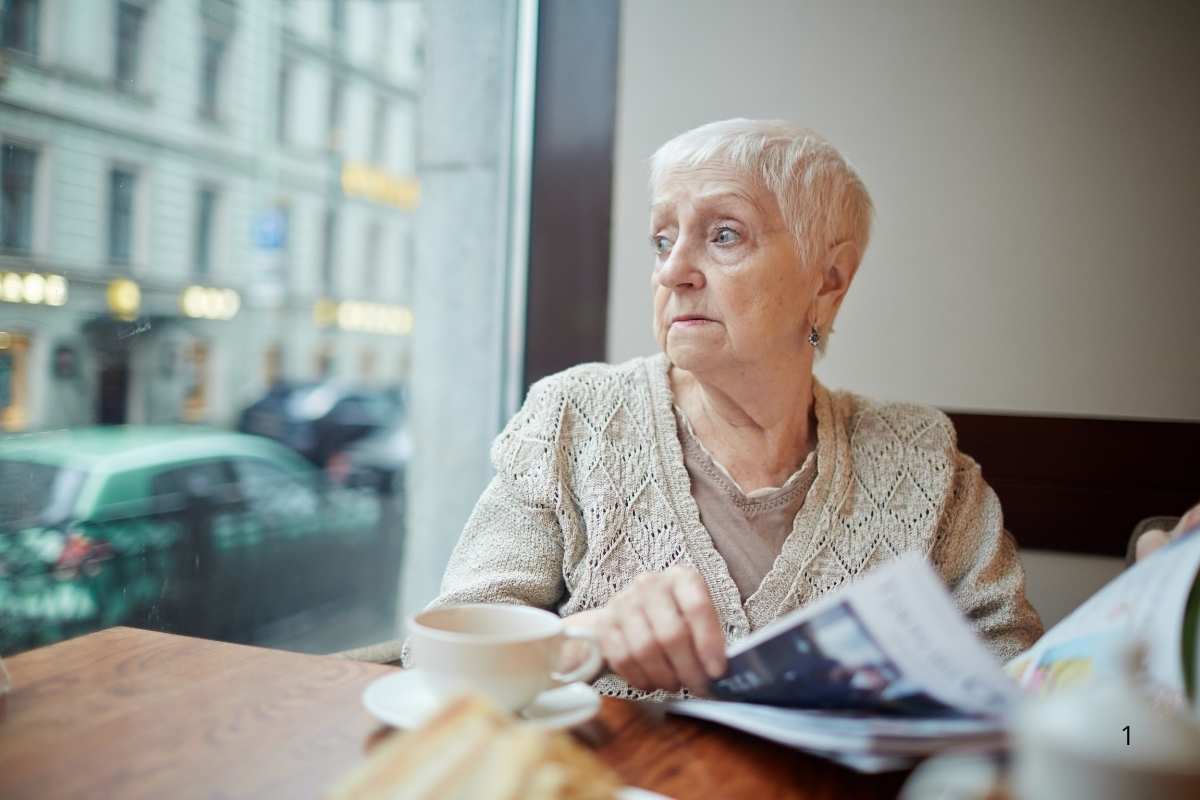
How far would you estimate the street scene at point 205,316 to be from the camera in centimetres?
165

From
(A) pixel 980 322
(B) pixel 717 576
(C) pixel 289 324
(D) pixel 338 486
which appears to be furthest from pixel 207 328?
(A) pixel 980 322

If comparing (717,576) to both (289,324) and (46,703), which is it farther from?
(289,324)

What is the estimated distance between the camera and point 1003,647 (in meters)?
1.33

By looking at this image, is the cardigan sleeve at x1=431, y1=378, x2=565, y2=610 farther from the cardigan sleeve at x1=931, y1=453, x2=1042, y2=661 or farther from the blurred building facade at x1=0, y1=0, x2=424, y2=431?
the blurred building facade at x1=0, y1=0, x2=424, y2=431

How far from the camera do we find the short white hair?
1446 millimetres

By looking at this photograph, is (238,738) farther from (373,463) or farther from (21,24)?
(373,463)

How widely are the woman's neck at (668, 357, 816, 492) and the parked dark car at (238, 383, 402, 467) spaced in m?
1.78

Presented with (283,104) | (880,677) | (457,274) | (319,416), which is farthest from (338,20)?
(880,677)

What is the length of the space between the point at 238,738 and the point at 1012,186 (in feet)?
6.30

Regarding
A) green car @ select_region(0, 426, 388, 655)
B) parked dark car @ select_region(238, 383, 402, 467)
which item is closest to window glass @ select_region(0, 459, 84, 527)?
green car @ select_region(0, 426, 388, 655)

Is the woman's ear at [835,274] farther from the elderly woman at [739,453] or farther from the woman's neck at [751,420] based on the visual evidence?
the woman's neck at [751,420]

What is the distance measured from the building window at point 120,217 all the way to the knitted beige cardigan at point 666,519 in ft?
3.64

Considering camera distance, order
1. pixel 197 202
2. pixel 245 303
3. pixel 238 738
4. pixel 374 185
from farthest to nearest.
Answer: pixel 374 185
pixel 245 303
pixel 197 202
pixel 238 738

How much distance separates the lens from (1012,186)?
6.62 feet
